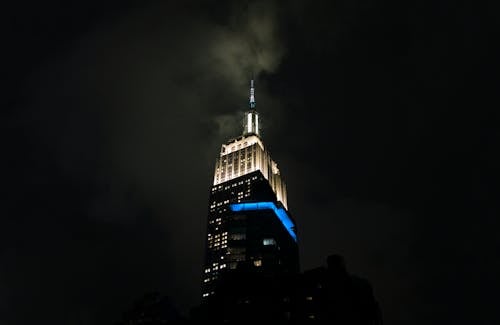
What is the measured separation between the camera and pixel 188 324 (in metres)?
123

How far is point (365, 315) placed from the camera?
12306cm

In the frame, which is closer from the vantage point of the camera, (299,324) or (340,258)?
(299,324)

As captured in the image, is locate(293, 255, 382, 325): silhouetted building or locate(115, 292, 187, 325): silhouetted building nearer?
locate(293, 255, 382, 325): silhouetted building

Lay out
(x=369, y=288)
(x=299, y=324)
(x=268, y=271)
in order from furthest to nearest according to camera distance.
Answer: (x=268, y=271), (x=369, y=288), (x=299, y=324)

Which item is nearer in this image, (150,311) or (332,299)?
(332,299)

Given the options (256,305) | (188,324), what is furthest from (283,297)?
(188,324)

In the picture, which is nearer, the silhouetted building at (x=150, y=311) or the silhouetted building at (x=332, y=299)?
the silhouetted building at (x=332, y=299)

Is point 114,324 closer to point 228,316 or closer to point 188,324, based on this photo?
point 188,324

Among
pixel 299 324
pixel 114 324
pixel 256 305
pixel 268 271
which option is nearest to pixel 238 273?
pixel 256 305

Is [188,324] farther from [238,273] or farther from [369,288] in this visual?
[369,288]

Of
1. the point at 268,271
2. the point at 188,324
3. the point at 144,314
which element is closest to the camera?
the point at 188,324

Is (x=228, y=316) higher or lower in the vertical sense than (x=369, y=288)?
lower

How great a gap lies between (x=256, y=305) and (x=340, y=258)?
86.3ft

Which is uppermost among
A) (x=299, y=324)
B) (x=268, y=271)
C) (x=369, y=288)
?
(x=268, y=271)
